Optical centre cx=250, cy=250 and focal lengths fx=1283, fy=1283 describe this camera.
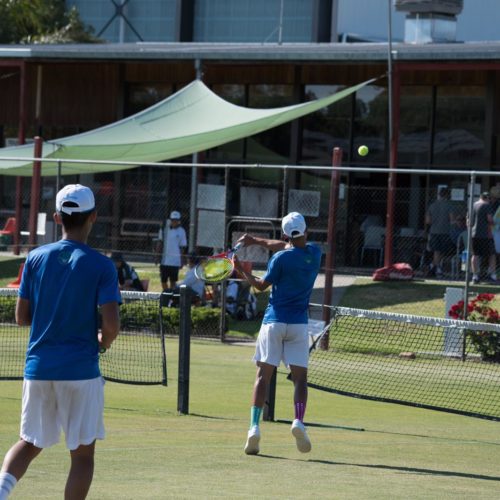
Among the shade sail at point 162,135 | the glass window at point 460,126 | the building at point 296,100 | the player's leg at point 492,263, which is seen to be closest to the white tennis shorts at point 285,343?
the player's leg at point 492,263

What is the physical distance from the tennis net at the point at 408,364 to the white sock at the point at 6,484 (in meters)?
5.98

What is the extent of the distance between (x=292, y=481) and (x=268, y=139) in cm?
2211

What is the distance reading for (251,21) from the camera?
46.9 meters

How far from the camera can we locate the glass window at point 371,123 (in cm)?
2884

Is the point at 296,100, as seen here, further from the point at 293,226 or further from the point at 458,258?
the point at 293,226

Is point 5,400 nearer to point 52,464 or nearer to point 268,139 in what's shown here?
point 52,464

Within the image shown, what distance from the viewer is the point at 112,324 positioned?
637cm

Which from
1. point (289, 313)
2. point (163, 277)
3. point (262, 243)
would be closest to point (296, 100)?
point (163, 277)

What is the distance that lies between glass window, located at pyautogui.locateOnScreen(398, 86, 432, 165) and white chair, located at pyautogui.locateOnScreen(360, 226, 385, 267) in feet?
14.1

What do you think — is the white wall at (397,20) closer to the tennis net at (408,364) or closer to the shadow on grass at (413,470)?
the tennis net at (408,364)

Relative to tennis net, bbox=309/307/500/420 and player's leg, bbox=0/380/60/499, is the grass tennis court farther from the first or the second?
player's leg, bbox=0/380/60/499

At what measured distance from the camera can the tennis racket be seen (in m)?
10.7

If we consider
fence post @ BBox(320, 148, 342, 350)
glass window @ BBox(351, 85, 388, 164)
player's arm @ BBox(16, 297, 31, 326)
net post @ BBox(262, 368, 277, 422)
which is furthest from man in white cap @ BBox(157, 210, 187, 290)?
player's arm @ BBox(16, 297, 31, 326)

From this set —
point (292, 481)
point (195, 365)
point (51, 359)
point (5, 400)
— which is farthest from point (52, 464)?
point (195, 365)
